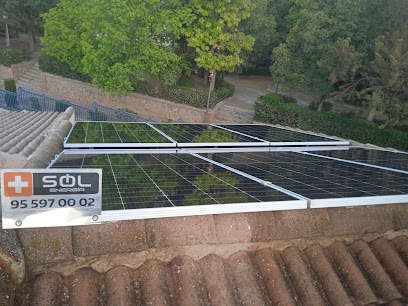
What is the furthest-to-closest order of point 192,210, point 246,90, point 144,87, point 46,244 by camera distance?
point 246,90 → point 144,87 → point 192,210 → point 46,244

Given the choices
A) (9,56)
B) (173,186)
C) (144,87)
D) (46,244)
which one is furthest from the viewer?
(9,56)

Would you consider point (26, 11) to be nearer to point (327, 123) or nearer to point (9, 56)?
point (9, 56)

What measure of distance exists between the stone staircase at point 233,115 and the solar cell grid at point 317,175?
18.6m

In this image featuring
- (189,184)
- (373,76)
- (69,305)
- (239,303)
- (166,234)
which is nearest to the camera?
(69,305)

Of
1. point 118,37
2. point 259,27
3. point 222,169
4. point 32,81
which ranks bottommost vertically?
point 32,81

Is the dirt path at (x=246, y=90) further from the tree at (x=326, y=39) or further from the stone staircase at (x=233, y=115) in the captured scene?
the tree at (x=326, y=39)

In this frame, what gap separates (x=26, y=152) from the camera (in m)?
9.61

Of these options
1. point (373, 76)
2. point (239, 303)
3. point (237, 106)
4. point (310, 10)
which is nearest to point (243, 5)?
point (310, 10)

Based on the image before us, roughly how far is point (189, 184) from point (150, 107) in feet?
78.2

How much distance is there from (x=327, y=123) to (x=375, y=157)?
14.7m

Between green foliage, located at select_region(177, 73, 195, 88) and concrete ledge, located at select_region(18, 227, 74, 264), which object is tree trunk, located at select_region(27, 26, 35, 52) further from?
concrete ledge, located at select_region(18, 227, 74, 264)

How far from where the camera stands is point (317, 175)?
7.79 m

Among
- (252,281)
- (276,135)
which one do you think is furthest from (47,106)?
(252,281)

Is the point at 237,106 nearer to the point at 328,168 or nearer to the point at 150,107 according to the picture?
the point at 150,107
